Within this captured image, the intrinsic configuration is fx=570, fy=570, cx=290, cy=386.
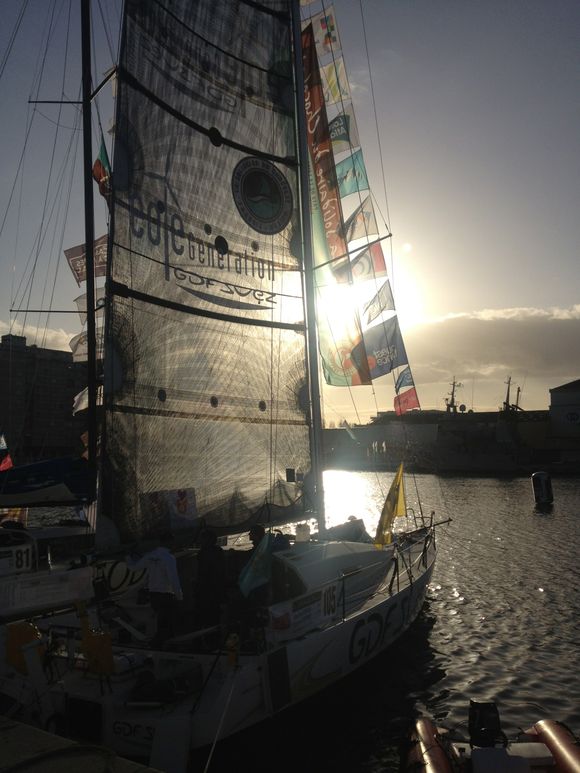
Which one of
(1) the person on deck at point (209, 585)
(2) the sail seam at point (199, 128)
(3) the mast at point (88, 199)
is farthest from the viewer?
(3) the mast at point (88, 199)

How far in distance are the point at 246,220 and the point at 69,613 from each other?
816 centimetres

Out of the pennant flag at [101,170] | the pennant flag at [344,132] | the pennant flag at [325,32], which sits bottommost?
the pennant flag at [344,132]

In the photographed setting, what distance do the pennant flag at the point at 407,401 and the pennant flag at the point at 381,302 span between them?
2189mm

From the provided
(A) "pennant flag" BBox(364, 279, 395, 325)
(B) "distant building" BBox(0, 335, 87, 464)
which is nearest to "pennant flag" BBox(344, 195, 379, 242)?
(A) "pennant flag" BBox(364, 279, 395, 325)

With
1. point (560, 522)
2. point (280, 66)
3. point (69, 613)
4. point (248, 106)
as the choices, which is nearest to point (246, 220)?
point (248, 106)

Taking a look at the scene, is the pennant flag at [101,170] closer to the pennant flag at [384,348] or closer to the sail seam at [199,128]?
the sail seam at [199,128]

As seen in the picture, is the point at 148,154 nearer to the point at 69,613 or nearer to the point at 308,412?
the point at 308,412

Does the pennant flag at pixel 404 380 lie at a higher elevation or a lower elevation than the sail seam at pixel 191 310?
lower

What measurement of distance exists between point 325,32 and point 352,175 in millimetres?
3990

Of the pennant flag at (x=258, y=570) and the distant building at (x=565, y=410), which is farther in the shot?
the distant building at (x=565, y=410)

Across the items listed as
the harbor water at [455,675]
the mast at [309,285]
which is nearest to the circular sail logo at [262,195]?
the mast at [309,285]

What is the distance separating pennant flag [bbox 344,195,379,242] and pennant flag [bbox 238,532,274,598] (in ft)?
31.5

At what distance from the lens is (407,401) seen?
15023 mm

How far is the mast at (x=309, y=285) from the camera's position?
41.0ft
